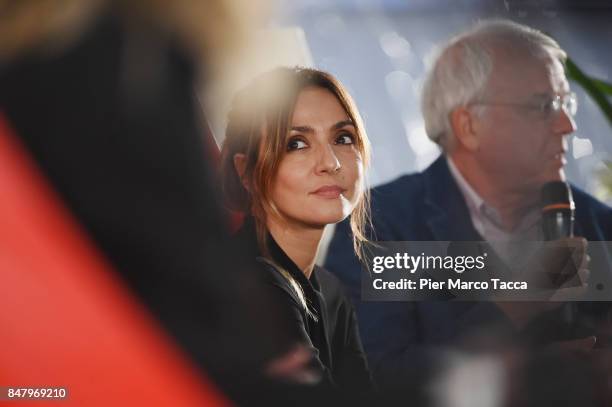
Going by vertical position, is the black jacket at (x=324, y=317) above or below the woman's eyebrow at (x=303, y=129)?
below

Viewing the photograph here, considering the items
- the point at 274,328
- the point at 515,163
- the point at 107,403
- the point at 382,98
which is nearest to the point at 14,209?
the point at 107,403

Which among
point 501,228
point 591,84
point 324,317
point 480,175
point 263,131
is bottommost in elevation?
point 324,317

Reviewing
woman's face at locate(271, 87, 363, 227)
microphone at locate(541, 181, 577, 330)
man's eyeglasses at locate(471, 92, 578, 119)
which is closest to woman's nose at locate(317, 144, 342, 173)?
woman's face at locate(271, 87, 363, 227)

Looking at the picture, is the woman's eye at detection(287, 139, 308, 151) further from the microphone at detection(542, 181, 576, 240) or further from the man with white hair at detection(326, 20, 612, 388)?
the microphone at detection(542, 181, 576, 240)

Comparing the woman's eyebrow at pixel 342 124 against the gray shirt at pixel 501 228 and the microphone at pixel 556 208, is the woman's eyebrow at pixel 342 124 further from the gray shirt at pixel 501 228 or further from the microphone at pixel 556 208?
the microphone at pixel 556 208

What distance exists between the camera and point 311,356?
2156mm

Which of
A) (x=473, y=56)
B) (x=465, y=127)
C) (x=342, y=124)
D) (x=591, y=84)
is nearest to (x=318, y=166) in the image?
(x=342, y=124)

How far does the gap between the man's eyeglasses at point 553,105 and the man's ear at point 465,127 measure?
47 millimetres

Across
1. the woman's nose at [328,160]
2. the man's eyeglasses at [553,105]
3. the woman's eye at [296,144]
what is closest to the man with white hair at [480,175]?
the man's eyeglasses at [553,105]

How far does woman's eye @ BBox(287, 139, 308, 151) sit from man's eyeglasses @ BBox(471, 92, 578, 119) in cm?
53

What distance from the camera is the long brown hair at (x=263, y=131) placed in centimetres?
216

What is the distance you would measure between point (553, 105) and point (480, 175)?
0.30 metres

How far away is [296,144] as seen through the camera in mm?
2154

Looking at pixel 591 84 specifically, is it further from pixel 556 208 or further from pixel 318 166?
pixel 318 166
